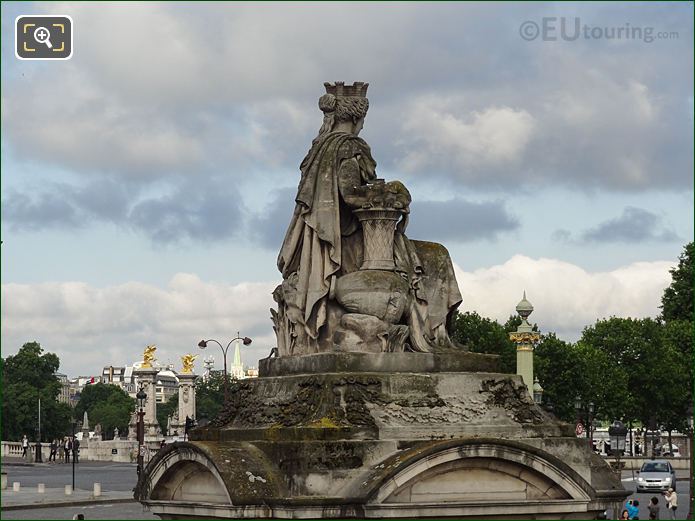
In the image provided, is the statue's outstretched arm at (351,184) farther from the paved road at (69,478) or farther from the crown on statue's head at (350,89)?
the paved road at (69,478)

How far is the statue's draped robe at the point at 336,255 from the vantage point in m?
17.2

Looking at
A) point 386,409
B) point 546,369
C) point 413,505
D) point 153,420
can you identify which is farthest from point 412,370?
point 153,420

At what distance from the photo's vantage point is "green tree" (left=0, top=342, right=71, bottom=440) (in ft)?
464

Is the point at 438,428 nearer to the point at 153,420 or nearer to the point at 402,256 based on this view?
the point at 402,256

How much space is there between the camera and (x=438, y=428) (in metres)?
16.3

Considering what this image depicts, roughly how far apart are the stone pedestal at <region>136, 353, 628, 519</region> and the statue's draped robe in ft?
2.03

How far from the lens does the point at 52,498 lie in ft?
166

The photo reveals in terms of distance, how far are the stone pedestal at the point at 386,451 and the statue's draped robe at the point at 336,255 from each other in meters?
0.62

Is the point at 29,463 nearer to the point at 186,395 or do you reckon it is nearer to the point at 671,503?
the point at 186,395

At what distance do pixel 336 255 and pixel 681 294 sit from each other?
79.0 meters

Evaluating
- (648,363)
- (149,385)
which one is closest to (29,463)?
(149,385)

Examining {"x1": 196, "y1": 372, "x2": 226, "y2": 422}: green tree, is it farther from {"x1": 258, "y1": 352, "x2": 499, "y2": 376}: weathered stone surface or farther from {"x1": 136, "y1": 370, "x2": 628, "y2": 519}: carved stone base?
{"x1": 136, "y1": 370, "x2": 628, "y2": 519}: carved stone base

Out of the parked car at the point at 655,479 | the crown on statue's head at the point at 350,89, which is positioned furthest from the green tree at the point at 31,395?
the crown on statue's head at the point at 350,89

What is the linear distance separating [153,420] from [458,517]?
350 ft
